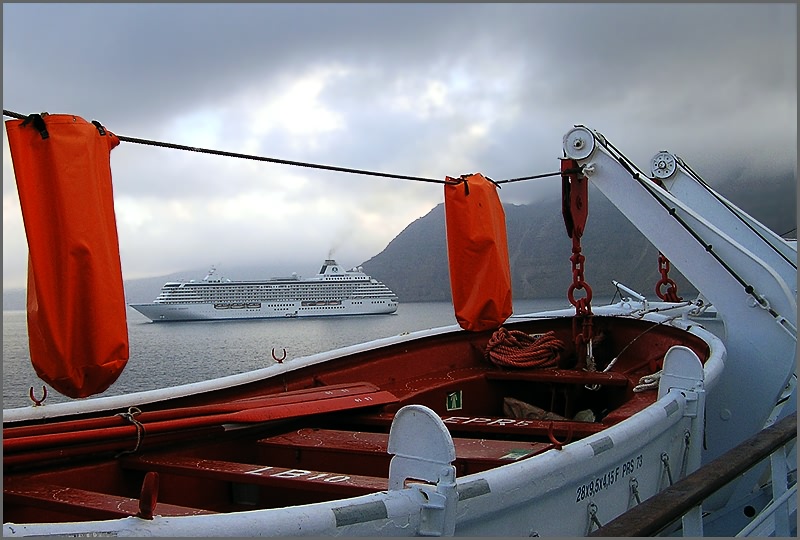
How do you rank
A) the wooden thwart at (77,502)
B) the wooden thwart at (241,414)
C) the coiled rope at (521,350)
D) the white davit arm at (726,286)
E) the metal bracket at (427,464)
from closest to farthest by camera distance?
the metal bracket at (427,464)
the wooden thwart at (77,502)
the wooden thwart at (241,414)
the white davit arm at (726,286)
the coiled rope at (521,350)

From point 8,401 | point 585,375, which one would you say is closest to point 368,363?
point 585,375

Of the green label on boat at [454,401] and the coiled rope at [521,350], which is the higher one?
the coiled rope at [521,350]

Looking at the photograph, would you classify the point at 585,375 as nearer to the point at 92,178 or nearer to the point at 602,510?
the point at 602,510

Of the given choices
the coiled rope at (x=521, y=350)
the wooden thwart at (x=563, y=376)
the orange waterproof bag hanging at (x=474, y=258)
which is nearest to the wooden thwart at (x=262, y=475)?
the orange waterproof bag hanging at (x=474, y=258)

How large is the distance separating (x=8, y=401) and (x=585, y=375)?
2069 centimetres

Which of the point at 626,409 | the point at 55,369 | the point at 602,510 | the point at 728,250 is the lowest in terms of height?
the point at 602,510

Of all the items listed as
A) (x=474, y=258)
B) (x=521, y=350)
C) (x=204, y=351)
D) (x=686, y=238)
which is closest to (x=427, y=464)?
(x=474, y=258)

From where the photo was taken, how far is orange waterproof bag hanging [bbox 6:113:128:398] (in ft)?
10.2

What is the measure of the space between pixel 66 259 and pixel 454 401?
14.0ft

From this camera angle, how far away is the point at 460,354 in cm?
770

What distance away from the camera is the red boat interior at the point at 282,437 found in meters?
3.58

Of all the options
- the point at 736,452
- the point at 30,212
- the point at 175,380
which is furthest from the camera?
the point at 175,380

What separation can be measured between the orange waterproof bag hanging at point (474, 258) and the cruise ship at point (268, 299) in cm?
7439

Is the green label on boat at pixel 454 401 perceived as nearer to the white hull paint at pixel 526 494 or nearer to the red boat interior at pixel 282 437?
the red boat interior at pixel 282 437
